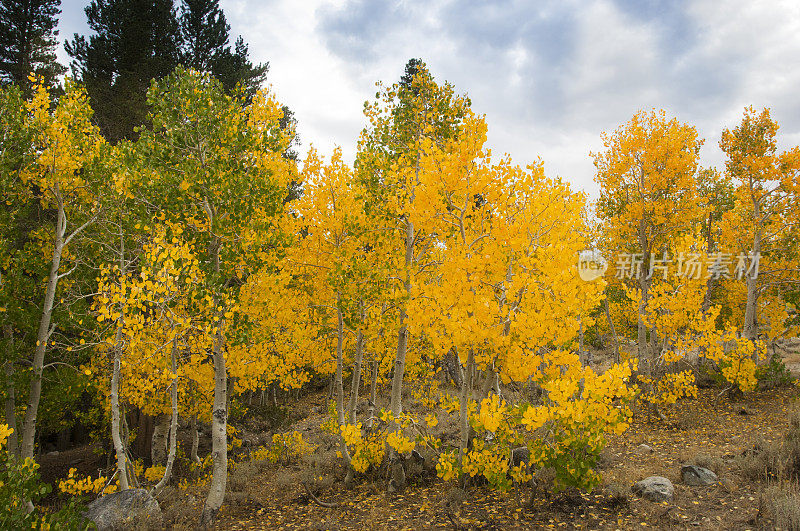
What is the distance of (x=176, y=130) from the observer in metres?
6.93

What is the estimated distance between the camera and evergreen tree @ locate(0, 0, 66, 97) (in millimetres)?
16625

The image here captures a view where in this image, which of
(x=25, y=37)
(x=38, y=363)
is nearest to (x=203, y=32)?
(x=25, y=37)

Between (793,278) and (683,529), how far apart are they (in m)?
12.7

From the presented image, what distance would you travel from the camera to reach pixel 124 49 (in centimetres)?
1617

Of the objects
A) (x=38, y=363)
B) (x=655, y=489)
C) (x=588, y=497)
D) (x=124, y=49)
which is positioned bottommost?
(x=588, y=497)

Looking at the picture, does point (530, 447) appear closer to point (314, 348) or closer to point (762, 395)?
point (314, 348)

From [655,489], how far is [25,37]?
82.0 feet

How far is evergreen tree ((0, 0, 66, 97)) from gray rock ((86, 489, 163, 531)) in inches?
670

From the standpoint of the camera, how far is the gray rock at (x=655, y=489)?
601 centimetres

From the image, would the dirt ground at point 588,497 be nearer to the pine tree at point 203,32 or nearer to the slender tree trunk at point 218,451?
the slender tree trunk at point 218,451

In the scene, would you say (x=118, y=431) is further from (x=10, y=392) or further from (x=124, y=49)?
(x=124, y=49)

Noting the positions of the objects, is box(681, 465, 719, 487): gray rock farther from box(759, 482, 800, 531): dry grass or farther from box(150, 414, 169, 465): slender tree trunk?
box(150, 414, 169, 465): slender tree trunk

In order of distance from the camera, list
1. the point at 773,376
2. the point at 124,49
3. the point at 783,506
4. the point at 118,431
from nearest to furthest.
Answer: the point at 783,506 < the point at 118,431 < the point at 773,376 < the point at 124,49

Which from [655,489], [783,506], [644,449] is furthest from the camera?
[644,449]
